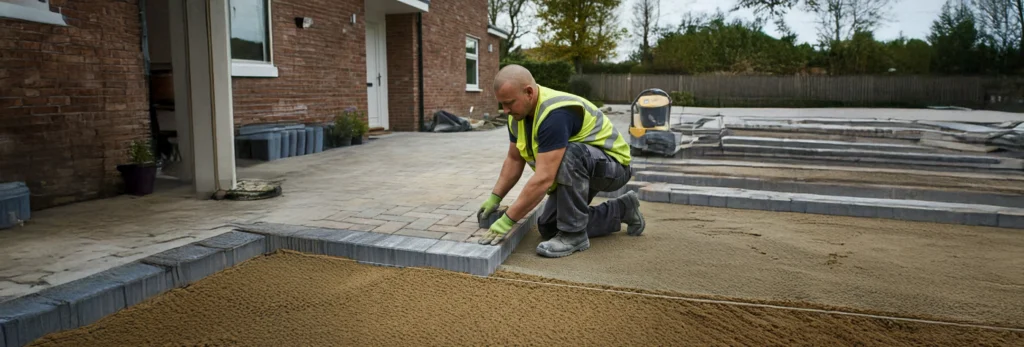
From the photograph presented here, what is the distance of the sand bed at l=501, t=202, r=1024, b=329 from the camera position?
2605 millimetres

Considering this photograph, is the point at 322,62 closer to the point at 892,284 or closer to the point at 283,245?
the point at 283,245

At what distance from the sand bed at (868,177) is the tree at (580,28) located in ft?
74.1

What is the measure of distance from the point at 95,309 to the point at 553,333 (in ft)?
5.70

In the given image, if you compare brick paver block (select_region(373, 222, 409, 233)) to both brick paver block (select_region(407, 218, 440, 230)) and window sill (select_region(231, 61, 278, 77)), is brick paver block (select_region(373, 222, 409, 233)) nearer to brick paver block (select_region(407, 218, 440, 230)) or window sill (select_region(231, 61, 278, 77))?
brick paver block (select_region(407, 218, 440, 230))

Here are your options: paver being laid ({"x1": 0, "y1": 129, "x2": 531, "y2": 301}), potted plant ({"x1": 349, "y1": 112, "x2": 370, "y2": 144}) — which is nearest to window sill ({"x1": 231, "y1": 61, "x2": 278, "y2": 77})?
paver being laid ({"x1": 0, "y1": 129, "x2": 531, "y2": 301})

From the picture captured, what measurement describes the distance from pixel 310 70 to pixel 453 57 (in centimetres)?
564

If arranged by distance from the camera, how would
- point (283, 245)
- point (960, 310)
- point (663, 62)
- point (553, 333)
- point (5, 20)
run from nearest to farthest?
point (553, 333)
point (960, 310)
point (283, 245)
point (5, 20)
point (663, 62)

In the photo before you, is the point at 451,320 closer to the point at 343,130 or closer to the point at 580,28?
the point at 343,130

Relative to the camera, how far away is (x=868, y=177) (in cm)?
583

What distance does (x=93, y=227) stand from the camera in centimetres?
349

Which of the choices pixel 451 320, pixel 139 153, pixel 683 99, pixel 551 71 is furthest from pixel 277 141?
pixel 551 71

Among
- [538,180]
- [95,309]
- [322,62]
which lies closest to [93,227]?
[95,309]

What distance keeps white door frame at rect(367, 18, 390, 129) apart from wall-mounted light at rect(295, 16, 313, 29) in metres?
2.95

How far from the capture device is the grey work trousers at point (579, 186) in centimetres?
315
